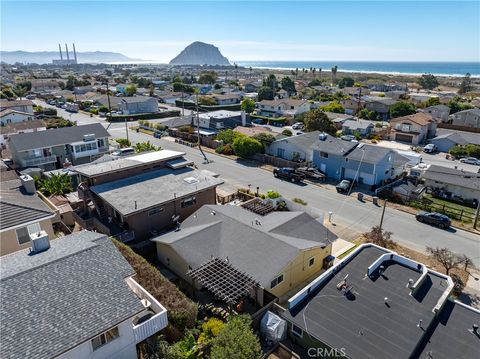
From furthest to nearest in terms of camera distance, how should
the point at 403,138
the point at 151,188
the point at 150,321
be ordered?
1. the point at 403,138
2. the point at 151,188
3. the point at 150,321

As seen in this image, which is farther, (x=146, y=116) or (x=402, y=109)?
(x=146, y=116)

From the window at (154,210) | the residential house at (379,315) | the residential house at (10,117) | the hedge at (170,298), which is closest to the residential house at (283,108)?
the residential house at (10,117)

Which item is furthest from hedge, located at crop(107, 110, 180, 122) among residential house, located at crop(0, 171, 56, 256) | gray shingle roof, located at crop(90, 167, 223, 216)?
residential house, located at crop(0, 171, 56, 256)

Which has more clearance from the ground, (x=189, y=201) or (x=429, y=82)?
(x=429, y=82)

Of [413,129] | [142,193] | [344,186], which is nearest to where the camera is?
[142,193]

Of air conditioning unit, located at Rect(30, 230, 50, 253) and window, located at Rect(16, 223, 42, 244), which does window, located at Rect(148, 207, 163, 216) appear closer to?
window, located at Rect(16, 223, 42, 244)

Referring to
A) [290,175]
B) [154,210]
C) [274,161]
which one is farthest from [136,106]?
[154,210]

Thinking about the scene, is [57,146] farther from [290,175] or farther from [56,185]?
[290,175]
